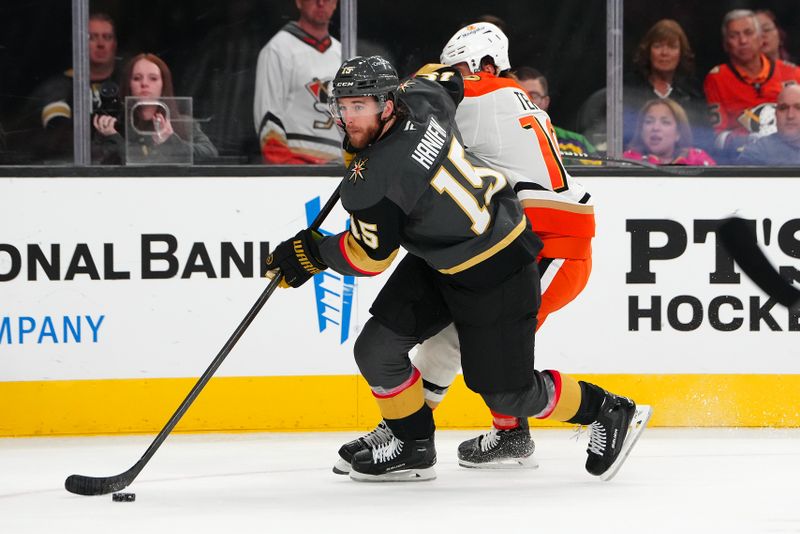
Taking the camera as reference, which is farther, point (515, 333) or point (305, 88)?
point (305, 88)

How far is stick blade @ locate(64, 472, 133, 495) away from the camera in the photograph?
10.4 ft

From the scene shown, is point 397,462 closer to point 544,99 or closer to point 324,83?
point 324,83

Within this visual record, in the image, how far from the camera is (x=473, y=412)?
4.38 meters

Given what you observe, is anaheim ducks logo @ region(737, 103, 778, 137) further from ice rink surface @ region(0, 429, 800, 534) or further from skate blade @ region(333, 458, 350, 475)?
skate blade @ region(333, 458, 350, 475)

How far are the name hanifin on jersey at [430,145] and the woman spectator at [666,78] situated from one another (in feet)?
5.57

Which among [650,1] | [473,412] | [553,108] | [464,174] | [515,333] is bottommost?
[473,412]

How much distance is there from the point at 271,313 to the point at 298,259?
116cm

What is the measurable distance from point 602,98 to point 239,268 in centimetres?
139

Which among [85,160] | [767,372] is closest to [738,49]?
[767,372]

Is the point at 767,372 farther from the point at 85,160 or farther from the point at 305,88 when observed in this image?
the point at 85,160

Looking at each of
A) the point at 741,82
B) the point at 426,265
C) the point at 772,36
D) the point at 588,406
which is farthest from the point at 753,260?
the point at 426,265

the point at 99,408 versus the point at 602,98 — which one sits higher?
the point at 602,98

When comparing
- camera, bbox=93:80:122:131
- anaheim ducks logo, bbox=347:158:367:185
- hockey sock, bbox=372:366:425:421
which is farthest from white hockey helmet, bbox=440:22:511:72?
camera, bbox=93:80:122:131

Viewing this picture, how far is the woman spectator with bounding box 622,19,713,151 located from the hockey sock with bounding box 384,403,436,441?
165cm
